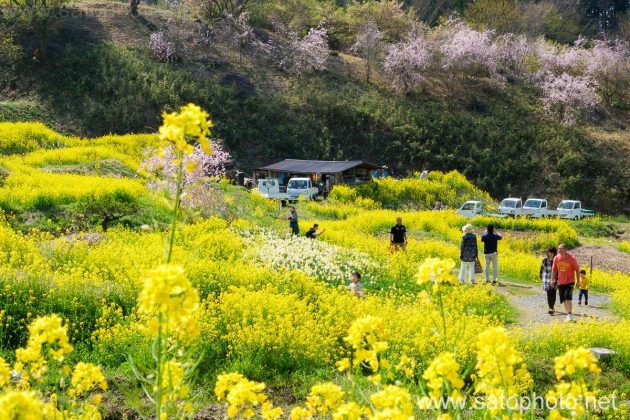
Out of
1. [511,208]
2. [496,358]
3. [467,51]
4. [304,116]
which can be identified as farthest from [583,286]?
[467,51]

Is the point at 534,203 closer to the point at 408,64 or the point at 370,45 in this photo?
the point at 408,64

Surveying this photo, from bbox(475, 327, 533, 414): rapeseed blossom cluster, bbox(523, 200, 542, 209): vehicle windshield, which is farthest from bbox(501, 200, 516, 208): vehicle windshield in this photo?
bbox(475, 327, 533, 414): rapeseed blossom cluster

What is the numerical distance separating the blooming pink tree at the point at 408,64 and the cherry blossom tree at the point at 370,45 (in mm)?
1147

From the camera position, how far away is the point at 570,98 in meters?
49.0

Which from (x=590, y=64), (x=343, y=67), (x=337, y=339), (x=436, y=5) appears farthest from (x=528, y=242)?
(x=436, y=5)

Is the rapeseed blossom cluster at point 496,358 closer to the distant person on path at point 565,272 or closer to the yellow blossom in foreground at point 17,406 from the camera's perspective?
the yellow blossom in foreground at point 17,406

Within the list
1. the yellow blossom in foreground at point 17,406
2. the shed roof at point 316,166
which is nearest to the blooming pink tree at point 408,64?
the shed roof at point 316,166

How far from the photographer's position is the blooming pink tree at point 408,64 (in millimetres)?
50062

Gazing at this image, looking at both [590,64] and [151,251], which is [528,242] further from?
[590,64]

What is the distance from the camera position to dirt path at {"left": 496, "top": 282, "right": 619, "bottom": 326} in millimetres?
12518

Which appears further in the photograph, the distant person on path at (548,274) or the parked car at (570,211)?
the parked car at (570,211)

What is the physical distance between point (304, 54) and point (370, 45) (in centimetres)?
576

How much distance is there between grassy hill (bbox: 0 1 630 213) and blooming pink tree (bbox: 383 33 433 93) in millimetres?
1512

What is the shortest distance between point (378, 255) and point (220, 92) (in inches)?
1176
